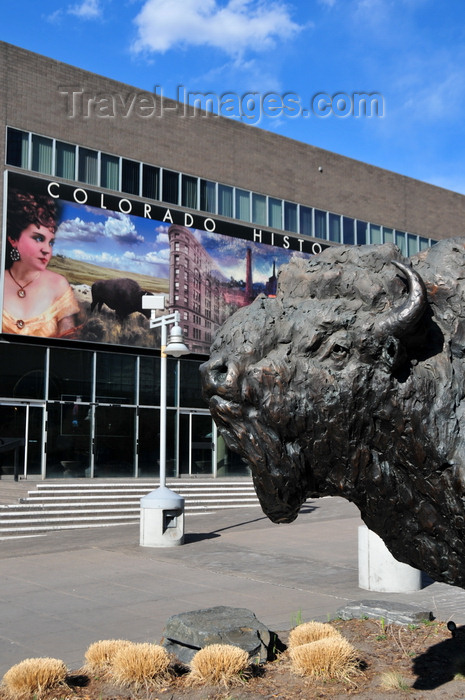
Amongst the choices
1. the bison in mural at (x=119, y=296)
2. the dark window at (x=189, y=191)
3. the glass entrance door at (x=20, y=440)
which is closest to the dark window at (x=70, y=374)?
the glass entrance door at (x=20, y=440)

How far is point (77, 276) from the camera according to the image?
2356 centimetres

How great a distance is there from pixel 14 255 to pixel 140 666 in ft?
61.0

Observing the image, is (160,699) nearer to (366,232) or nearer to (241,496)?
(241,496)

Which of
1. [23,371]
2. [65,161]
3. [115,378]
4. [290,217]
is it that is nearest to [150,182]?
[65,161]

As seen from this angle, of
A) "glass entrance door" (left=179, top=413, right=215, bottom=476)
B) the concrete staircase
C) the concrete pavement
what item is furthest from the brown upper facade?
the concrete pavement

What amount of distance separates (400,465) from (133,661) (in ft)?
11.6

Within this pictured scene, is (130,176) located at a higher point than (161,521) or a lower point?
higher

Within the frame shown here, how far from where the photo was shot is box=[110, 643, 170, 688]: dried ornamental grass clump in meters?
5.41

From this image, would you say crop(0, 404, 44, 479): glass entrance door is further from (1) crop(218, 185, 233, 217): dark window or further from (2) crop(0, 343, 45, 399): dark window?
(1) crop(218, 185, 233, 217): dark window

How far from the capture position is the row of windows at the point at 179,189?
23.4 m

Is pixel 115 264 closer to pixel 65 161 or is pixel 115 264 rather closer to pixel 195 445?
pixel 65 161

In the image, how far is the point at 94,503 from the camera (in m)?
18.2

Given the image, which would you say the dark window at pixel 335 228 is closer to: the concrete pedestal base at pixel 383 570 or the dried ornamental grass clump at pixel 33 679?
the concrete pedestal base at pixel 383 570

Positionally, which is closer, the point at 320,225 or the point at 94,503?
the point at 94,503
